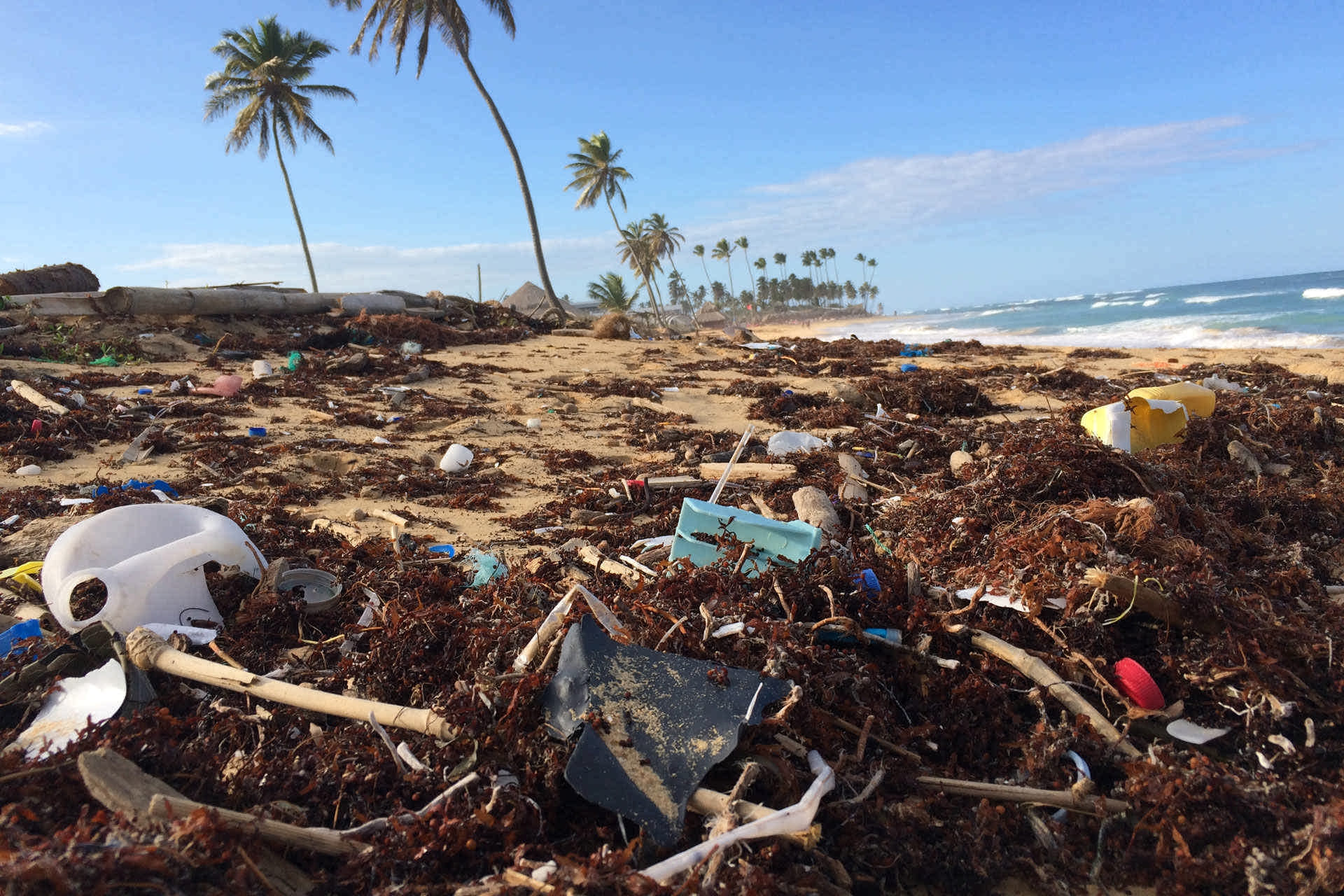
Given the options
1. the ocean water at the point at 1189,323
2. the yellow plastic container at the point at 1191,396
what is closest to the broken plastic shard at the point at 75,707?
the yellow plastic container at the point at 1191,396

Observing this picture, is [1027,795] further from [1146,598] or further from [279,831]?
[279,831]

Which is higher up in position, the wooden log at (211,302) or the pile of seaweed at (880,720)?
the wooden log at (211,302)

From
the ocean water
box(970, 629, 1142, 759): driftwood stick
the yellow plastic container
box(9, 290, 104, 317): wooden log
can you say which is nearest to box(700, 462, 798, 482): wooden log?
box(970, 629, 1142, 759): driftwood stick

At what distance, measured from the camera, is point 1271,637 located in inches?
90.7

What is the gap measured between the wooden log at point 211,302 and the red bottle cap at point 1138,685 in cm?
1442

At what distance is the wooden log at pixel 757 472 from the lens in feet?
17.0

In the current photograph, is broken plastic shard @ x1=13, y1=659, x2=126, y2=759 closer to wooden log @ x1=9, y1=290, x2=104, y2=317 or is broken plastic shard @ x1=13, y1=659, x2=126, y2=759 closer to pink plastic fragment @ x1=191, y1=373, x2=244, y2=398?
pink plastic fragment @ x1=191, y1=373, x2=244, y2=398

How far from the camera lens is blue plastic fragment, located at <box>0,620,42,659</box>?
2.69m

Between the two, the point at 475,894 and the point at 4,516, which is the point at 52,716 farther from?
the point at 4,516

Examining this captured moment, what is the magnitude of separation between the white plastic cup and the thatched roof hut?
1099 centimetres

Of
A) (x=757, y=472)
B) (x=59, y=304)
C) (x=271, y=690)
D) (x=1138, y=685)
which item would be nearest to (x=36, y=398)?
(x=59, y=304)

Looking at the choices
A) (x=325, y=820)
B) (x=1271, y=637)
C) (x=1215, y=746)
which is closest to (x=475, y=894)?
(x=325, y=820)

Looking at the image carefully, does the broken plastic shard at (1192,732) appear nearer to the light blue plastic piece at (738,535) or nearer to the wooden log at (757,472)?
the light blue plastic piece at (738,535)

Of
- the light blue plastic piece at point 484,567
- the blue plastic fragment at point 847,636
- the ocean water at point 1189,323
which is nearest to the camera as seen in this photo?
the blue plastic fragment at point 847,636
